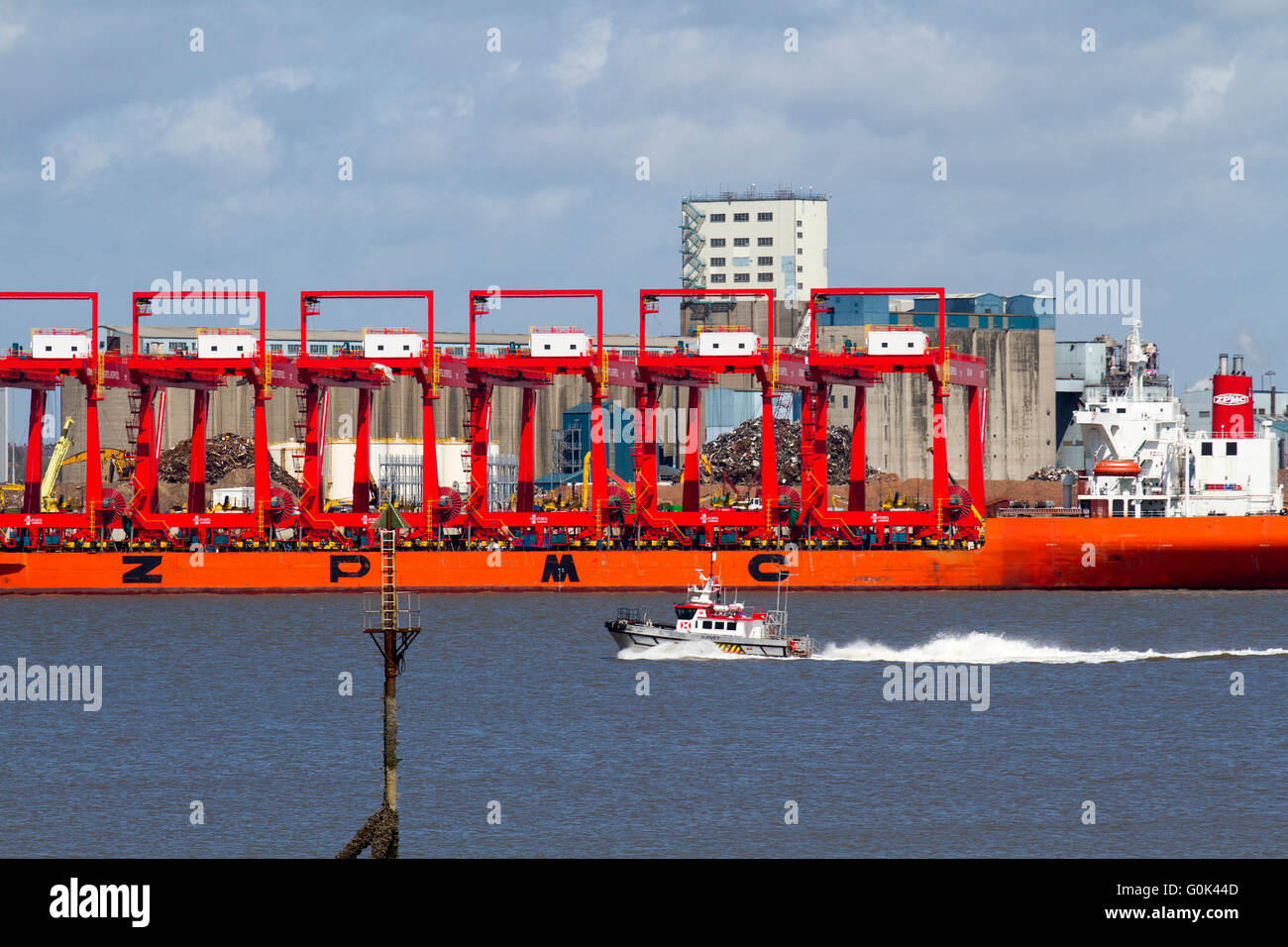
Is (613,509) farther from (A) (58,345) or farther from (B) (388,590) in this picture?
(B) (388,590)

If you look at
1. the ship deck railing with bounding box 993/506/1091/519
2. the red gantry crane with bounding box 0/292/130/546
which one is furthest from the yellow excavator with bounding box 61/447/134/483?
the ship deck railing with bounding box 993/506/1091/519

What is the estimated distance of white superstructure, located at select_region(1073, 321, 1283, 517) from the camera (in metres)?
80.3

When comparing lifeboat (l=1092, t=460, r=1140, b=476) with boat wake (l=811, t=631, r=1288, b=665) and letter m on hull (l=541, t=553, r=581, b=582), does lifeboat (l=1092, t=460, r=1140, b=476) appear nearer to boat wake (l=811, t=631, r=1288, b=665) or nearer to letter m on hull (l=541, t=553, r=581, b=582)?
boat wake (l=811, t=631, r=1288, b=665)

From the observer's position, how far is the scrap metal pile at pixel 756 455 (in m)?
129

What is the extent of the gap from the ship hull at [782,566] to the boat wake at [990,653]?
73.3 feet

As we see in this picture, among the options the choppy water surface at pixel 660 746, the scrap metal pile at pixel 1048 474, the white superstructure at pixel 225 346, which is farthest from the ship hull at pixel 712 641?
the scrap metal pile at pixel 1048 474

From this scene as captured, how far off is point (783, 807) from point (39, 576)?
2379 inches

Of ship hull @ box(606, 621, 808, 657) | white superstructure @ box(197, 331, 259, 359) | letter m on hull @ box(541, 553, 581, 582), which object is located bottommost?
ship hull @ box(606, 621, 808, 657)

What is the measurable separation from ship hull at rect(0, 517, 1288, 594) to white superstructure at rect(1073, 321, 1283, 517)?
3.50 meters

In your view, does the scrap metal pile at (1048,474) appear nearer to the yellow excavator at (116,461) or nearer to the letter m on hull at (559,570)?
the letter m on hull at (559,570)

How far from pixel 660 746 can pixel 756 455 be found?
302 ft

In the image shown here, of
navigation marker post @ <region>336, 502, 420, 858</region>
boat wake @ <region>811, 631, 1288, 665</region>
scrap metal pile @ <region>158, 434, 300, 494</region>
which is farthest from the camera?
scrap metal pile @ <region>158, 434, 300, 494</region>
